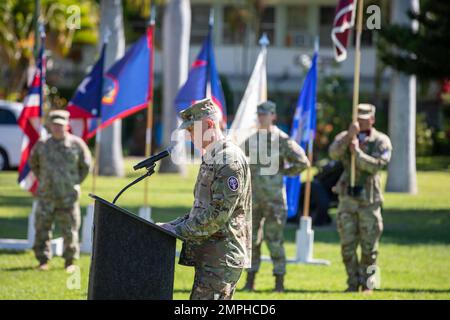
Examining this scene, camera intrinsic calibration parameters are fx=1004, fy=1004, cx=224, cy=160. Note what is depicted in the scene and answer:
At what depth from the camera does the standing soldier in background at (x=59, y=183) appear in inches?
497

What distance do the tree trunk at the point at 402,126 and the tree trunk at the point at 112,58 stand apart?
27.3 feet

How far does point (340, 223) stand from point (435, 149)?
33.5 metres

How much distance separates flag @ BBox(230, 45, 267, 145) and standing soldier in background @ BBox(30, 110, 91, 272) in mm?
2214

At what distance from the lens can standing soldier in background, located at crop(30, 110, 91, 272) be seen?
12.6 meters

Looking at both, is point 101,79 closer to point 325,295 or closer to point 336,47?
point 336,47

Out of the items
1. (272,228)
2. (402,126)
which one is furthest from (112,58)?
(272,228)

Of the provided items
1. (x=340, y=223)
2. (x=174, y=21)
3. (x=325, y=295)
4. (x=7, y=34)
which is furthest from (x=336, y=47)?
(x=7, y=34)

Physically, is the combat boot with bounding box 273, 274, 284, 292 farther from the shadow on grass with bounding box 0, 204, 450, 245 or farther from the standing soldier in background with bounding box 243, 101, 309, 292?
the shadow on grass with bounding box 0, 204, 450, 245

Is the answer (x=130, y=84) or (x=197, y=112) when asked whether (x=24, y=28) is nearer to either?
(x=130, y=84)

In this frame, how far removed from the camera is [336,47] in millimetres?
13703

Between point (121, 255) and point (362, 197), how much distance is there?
6.02 m

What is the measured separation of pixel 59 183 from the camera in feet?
41.3

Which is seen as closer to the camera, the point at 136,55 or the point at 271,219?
the point at 271,219

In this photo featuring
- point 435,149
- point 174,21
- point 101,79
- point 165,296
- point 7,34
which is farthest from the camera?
point 435,149
